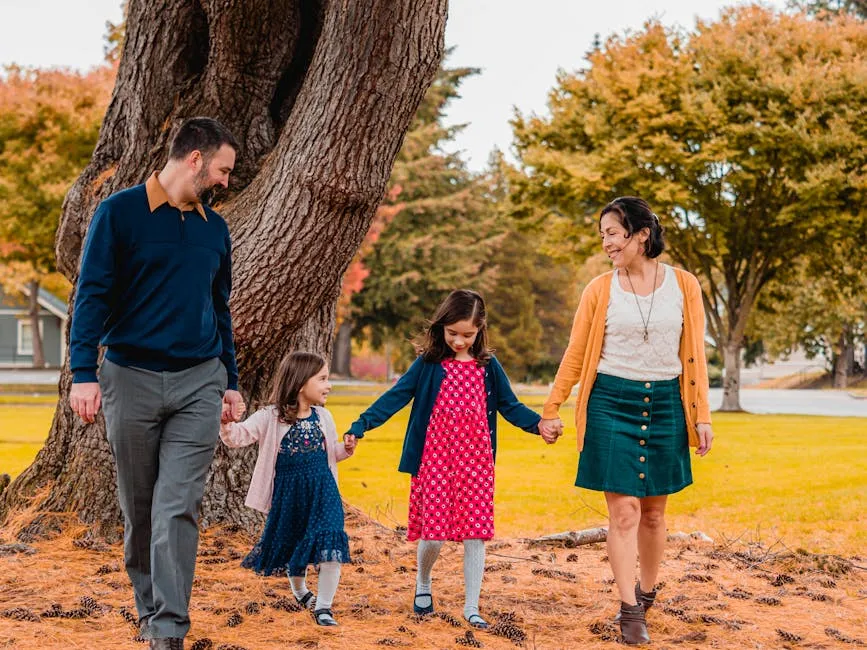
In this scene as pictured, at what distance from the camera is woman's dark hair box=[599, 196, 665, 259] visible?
4598mm

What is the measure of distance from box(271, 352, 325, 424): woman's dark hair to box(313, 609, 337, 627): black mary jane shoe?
916 mm

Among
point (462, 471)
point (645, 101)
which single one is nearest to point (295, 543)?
point (462, 471)

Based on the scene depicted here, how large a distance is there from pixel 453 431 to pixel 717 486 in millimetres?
6795

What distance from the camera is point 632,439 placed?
180 inches

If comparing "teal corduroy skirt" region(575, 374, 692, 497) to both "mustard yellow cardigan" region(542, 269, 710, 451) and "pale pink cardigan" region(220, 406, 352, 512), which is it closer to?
"mustard yellow cardigan" region(542, 269, 710, 451)

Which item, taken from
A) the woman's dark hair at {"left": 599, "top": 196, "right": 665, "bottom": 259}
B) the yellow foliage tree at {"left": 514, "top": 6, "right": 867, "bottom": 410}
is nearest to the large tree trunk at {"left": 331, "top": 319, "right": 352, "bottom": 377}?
the yellow foliage tree at {"left": 514, "top": 6, "right": 867, "bottom": 410}

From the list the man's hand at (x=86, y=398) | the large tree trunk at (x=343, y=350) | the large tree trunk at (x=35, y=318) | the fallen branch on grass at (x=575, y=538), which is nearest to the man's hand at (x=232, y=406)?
the man's hand at (x=86, y=398)

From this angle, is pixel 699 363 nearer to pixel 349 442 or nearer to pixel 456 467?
pixel 456 467

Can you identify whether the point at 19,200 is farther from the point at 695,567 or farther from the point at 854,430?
the point at 695,567

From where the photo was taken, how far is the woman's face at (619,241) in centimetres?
459

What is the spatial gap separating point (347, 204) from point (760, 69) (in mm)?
19948

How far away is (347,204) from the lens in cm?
551

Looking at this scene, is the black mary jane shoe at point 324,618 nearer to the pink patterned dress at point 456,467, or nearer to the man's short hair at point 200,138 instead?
the pink patterned dress at point 456,467

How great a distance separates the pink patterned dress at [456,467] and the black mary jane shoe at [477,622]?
1.22 ft
